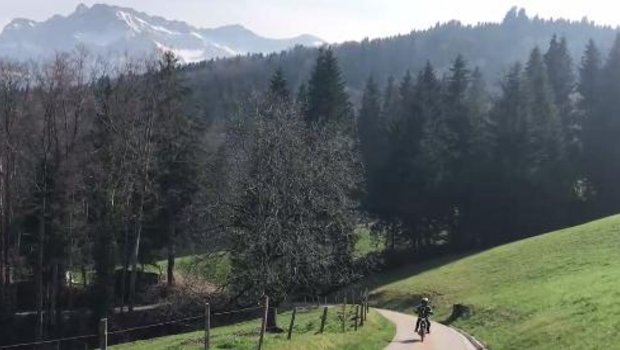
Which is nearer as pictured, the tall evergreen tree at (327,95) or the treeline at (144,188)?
the treeline at (144,188)

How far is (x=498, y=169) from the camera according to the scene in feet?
238

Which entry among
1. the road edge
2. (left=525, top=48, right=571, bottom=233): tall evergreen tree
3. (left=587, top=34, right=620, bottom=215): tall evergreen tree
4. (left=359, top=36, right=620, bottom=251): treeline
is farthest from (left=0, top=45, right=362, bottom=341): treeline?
(left=587, top=34, right=620, bottom=215): tall evergreen tree

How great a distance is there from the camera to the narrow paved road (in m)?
30.0

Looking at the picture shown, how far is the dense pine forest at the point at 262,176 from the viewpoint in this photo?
120ft

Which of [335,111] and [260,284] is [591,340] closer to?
[260,284]

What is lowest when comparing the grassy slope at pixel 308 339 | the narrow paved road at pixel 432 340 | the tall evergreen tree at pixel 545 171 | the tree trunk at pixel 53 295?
the tree trunk at pixel 53 295

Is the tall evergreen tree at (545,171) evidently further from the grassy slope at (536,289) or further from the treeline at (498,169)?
the grassy slope at (536,289)

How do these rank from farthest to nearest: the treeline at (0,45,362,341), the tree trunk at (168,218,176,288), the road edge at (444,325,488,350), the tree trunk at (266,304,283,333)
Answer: the tree trunk at (168,218,176,288)
the treeline at (0,45,362,341)
the tree trunk at (266,304,283,333)
the road edge at (444,325,488,350)

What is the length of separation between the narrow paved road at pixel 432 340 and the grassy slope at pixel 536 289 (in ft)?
3.33

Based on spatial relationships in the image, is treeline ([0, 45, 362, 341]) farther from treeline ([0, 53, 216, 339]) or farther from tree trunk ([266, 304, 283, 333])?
tree trunk ([266, 304, 283, 333])

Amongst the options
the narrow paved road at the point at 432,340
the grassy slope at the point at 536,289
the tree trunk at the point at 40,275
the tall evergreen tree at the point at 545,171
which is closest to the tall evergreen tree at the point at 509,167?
the tall evergreen tree at the point at 545,171

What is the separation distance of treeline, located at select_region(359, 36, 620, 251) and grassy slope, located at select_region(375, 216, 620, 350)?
31.9 ft

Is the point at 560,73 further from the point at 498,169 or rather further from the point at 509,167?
the point at 509,167

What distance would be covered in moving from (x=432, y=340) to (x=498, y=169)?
43.0 meters
